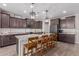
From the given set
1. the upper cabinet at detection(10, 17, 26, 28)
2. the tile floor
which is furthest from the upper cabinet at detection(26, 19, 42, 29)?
the tile floor

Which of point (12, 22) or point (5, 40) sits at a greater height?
point (12, 22)

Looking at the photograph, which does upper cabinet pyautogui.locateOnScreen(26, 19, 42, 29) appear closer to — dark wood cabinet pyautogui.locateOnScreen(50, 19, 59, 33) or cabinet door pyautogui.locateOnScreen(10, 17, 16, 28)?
cabinet door pyautogui.locateOnScreen(10, 17, 16, 28)

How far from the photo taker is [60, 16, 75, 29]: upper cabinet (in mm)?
7531

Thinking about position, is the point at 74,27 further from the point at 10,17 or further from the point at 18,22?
the point at 10,17

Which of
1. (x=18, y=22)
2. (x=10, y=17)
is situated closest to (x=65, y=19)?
(x=18, y=22)

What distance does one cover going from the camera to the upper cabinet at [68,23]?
24.7 feet

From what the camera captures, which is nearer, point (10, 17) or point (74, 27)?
point (10, 17)

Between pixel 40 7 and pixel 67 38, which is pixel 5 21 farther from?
pixel 67 38

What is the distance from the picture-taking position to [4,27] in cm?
614

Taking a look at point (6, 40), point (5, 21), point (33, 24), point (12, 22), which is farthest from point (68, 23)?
point (6, 40)

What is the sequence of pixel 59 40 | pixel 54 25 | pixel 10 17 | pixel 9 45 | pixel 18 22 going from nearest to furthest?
1. pixel 9 45
2. pixel 10 17
3. pixel 18 22
4. pixel 59 40
5. pixel 54 25

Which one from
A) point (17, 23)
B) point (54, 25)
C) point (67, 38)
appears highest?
point (17, 23)

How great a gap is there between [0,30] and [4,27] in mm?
317

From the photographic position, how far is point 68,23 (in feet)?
26.0
